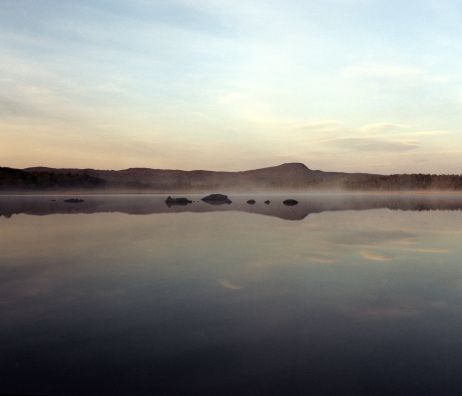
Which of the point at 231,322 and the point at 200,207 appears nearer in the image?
the point at 231,322

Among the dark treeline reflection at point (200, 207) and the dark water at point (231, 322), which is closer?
the dark water at point (231, 322)

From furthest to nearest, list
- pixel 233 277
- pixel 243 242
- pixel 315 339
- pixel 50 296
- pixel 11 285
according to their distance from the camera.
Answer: pixel 243 242
pixel 233 277
pixel 11 285
pixel 50 296
pixel 315 339

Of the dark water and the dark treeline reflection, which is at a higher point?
the dark treeline reflection

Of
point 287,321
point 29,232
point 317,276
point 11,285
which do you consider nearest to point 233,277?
point 317,276

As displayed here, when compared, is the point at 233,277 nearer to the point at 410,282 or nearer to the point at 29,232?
the point at 410,282

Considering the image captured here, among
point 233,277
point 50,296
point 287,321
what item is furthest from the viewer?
point 233,277

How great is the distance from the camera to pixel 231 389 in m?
5.23

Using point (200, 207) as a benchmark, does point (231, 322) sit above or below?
below

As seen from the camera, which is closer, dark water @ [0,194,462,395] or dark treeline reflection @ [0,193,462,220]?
dark water @ [0,194,462,395]

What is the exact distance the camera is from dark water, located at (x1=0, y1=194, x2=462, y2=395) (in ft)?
18.0

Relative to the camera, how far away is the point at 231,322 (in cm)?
786

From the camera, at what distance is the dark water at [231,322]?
548cm

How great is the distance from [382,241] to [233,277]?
1110 centimetres

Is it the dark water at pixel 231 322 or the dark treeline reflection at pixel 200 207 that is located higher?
the dark treeline reflection at pixel 200 207
